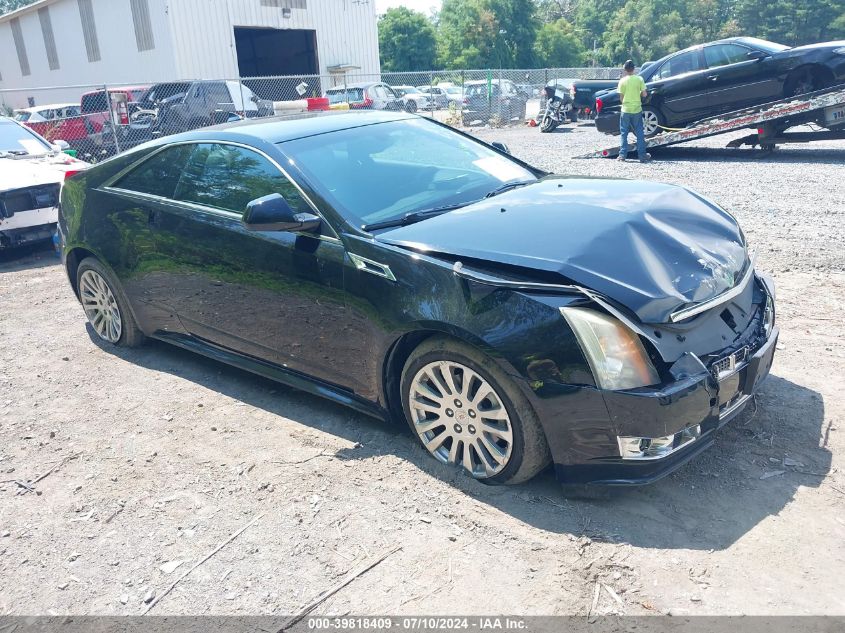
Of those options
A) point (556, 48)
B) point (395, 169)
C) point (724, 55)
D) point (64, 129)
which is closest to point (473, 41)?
point (556, 48)

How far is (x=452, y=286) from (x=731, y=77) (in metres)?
12.4

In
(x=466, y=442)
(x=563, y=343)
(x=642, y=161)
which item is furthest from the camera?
(x=642, y=161)

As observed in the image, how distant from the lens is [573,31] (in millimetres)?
79188

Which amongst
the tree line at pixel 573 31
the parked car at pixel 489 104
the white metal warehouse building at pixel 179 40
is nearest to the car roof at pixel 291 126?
the parked car at pixel 489 104

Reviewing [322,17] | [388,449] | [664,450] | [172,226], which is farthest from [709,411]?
[322,17]

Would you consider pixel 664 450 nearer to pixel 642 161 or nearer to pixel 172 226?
pixel 172 226

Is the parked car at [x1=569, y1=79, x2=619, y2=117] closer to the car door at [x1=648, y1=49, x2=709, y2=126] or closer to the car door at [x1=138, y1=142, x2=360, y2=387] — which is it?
the car door at [x1=648, y1=49, x2=709, y2=126]

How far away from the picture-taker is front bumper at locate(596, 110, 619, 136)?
16.0m

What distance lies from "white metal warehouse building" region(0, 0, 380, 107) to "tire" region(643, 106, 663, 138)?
19.7m

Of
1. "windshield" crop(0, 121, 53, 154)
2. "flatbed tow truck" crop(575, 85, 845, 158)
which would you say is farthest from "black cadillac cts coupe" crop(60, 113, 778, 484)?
"flatbed tow truck" crop(575, 85, 845, 158)

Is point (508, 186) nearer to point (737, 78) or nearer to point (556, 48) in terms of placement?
point (737, 78)

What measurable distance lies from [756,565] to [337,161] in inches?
114

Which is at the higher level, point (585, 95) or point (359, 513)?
point (585, 95)

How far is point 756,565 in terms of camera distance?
278 cm
